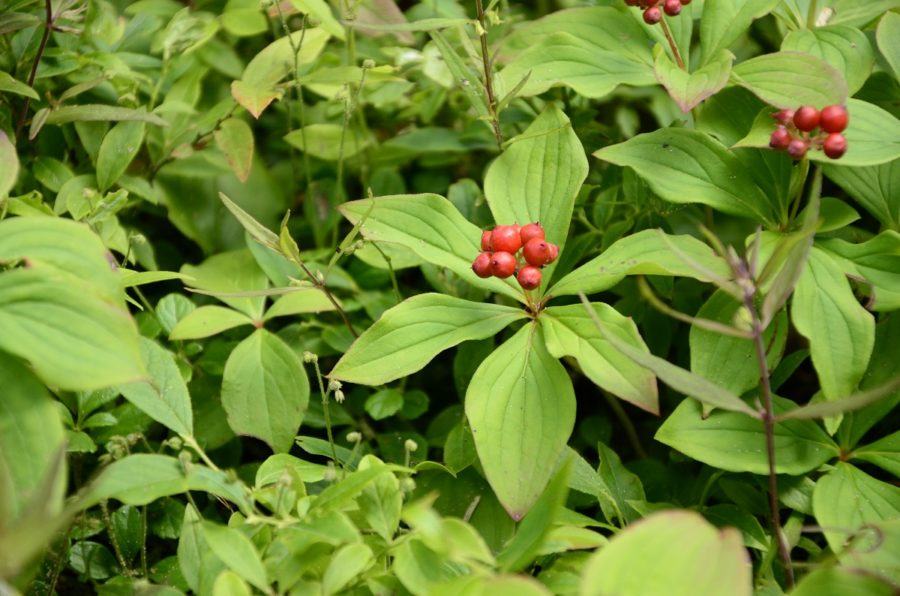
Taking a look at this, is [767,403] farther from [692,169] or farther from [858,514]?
[692,169]

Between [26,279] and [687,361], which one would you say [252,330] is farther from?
[687,361]

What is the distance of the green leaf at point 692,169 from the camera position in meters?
1.46

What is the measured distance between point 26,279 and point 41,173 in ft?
2.45

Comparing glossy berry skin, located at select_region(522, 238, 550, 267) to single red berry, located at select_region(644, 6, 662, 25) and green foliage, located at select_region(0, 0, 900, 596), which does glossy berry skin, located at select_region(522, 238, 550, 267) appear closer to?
green foliage, located at select_region(0, 0, 900, 596)

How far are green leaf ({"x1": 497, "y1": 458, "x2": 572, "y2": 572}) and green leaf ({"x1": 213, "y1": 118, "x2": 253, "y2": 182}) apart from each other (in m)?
0.95

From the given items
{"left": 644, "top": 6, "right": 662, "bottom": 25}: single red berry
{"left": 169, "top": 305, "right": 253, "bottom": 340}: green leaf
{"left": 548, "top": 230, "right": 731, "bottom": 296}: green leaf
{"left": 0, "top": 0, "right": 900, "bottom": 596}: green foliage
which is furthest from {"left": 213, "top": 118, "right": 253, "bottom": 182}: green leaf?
{"left": 644, "top": 6, "right": 662, "bottom": 25}: single red berry

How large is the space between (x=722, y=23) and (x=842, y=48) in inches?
8.4

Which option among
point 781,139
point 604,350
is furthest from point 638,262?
point 781,139

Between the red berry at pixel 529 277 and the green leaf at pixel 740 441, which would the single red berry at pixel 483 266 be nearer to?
the red berry at pixel 529 277

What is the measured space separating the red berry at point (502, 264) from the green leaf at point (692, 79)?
386 millimetres

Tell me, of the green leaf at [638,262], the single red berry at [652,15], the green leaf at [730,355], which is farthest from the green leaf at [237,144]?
the green leaf at [730,355]

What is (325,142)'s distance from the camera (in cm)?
199

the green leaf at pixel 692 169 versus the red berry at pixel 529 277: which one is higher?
the green leaf at pixel 692 169

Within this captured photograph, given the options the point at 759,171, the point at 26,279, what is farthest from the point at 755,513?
the point at 26,279
